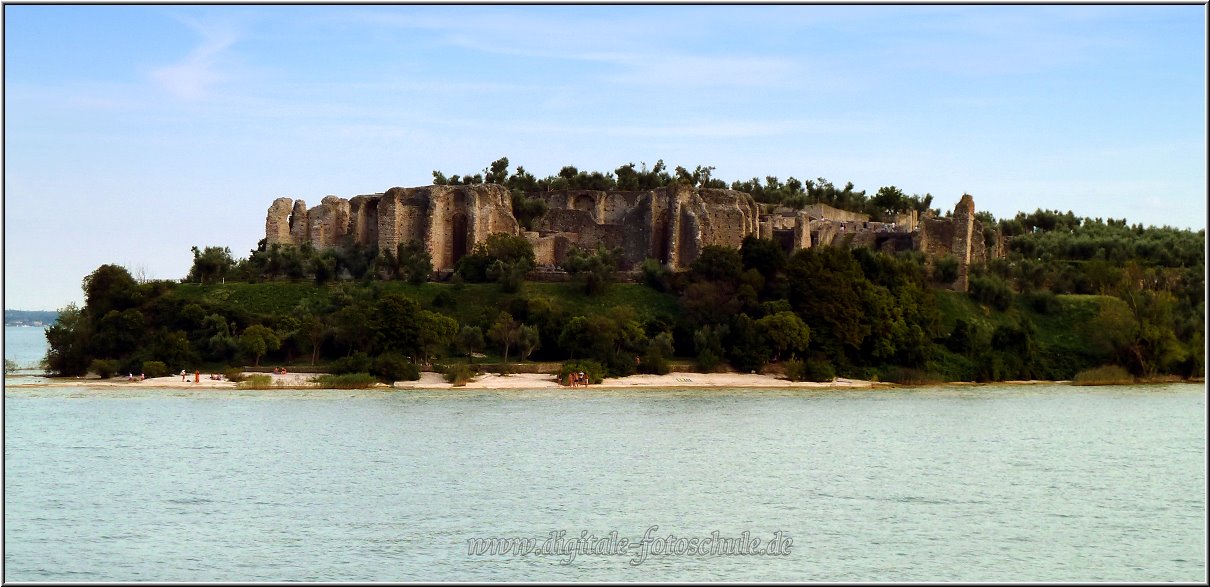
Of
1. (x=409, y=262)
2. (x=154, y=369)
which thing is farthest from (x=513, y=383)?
(x=409, y=262)

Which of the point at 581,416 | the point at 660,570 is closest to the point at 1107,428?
the point at 581,416

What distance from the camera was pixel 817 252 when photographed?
161ft

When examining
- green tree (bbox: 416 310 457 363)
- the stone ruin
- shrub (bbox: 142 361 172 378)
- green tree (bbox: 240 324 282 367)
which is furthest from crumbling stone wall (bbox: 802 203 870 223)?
shrub (bbox: 142 361 172 378)

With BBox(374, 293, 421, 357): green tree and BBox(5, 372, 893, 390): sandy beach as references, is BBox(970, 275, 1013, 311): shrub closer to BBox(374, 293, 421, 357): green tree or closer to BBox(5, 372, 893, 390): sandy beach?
BBox(5, 372, 893, 390): sandy beach

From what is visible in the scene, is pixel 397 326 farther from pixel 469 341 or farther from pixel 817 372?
pixel 817 372

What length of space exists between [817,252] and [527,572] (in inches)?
1267

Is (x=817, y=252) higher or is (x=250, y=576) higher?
(x=817, y=252)

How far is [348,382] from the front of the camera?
4216 cm

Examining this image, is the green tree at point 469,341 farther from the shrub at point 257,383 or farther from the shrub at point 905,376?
the shrub at point 905,376

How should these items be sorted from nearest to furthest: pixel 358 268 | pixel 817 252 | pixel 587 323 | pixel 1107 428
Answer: pixel 1107 428, pixel 587 323, pixel 817 252, pixel 358 268

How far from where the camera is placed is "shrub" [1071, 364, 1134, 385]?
1886 inches

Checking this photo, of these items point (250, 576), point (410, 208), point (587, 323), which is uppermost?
point (410, 208)

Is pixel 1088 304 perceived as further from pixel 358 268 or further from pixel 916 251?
pixel 358 268

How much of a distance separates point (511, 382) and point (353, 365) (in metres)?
4.61
